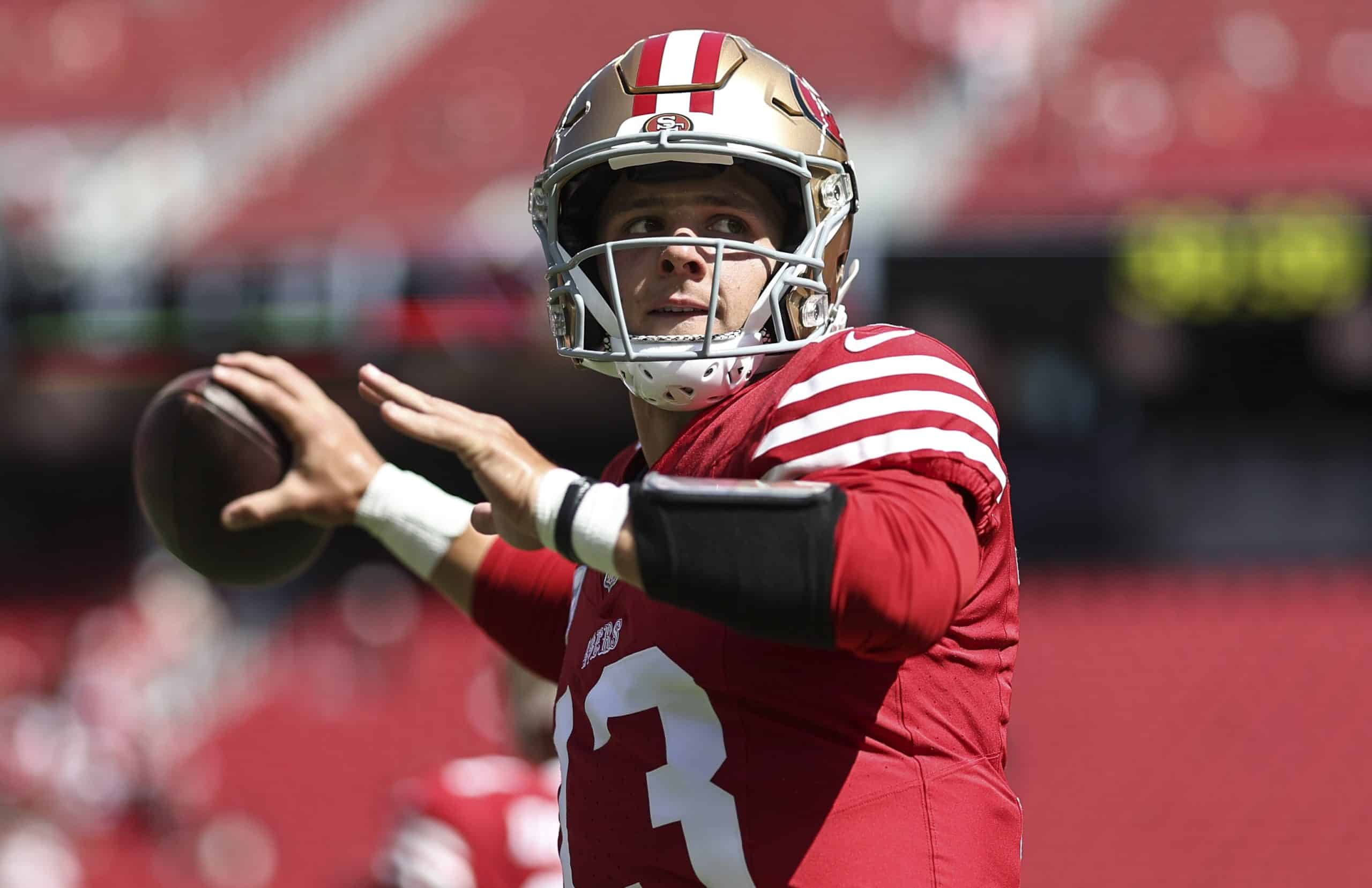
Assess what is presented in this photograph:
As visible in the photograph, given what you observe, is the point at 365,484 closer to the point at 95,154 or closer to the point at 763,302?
the point at 763,302

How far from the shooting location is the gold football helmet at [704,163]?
77.6 inches

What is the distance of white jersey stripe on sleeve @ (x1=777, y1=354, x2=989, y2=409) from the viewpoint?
1781 mm

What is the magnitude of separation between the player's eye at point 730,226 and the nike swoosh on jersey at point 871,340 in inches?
10.2

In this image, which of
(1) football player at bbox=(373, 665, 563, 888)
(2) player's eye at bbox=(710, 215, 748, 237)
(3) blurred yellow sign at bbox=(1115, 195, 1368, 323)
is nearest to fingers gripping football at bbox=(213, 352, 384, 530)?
(2) player's eye at bbox=(710, 215, 748, 237)

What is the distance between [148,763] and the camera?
9344mm

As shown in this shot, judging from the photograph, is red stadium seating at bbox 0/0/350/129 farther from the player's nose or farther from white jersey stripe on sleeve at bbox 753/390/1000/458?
white jersey stripe on sleeve at bbox 753/390/1000/458

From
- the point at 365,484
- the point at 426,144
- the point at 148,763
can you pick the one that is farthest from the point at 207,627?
the point at 365,484

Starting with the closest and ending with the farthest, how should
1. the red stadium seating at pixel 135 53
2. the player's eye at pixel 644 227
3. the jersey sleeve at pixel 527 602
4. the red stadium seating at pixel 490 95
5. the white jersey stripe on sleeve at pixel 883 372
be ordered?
1. the white jersey stripe on sleeve at pixel 883 372
2. the player's eye at pixel 644 227
3. the jersey sleeve at pixel 527 602
4. the red stadium seating at pixel 490 95
5. the red stadium seating at pixel 135 53

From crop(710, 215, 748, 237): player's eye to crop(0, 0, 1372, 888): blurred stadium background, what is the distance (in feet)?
23.9

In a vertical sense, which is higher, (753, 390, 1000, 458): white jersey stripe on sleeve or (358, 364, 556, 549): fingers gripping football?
(753, 390, 1000, 458): white jersey stripe on sleeve

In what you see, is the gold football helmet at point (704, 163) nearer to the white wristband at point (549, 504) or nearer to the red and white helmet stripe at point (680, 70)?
the red and white helmet stripe at point (680, 70)

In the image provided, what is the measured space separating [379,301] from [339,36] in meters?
4.67

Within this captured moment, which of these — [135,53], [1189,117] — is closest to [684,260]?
[1189,117]

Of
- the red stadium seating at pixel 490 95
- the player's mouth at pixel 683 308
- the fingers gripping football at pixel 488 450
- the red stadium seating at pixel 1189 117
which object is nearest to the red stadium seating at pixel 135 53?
the red stadium seating at pixel 490 95
